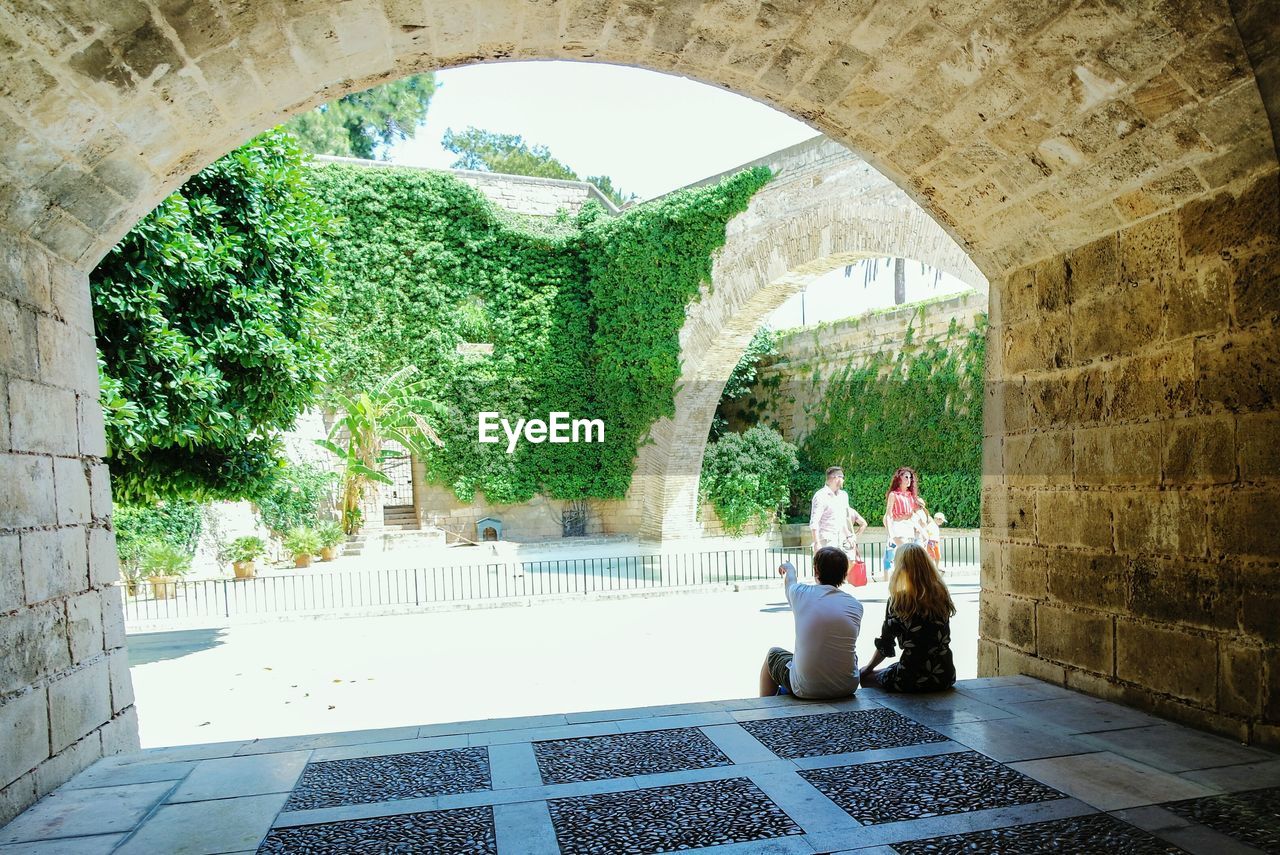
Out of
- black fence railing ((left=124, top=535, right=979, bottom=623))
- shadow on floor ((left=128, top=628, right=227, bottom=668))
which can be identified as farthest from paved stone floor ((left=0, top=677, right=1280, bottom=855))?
black fence railing ((left=124, top=535, right=979, bottom=623))

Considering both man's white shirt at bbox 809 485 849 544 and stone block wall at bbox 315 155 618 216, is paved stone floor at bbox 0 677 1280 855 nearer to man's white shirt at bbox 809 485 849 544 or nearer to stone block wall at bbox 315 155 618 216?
man's white shirt at bbox 809 485 849 544

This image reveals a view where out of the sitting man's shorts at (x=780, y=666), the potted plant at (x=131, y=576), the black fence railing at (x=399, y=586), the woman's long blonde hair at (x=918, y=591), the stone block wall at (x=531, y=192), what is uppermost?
the stone block wall at (x=531, y=192)

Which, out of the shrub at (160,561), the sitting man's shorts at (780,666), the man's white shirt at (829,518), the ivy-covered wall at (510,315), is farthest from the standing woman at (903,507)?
the shrub at (160,561)

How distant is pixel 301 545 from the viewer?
42.0 ft

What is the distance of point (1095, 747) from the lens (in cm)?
299

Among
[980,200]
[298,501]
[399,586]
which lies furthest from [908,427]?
[980,200]

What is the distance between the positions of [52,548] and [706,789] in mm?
2466

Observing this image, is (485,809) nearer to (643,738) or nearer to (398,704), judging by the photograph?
(643,738)

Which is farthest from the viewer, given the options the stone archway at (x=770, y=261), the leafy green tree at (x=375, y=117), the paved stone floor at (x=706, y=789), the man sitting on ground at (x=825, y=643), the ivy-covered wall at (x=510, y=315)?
the leafy green tree at (x=375, y=117)

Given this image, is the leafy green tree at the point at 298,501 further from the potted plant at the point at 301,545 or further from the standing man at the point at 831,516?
the standing man at the point at 831,516

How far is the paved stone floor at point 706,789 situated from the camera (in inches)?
91.7

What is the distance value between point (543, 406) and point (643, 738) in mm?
14032

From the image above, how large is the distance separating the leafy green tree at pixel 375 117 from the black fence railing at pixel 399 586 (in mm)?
15720

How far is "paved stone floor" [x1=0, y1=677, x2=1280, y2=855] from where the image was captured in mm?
2330
